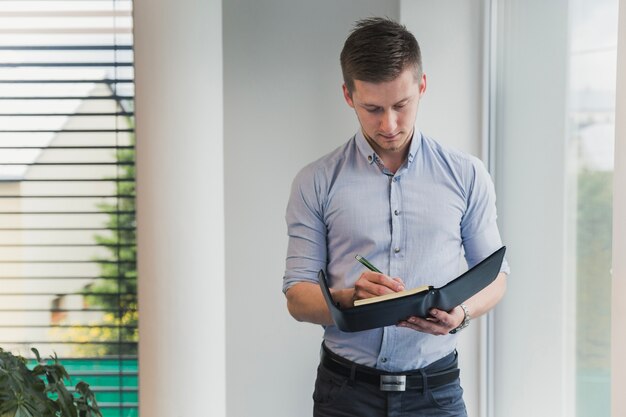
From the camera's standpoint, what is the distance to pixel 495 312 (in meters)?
2.84

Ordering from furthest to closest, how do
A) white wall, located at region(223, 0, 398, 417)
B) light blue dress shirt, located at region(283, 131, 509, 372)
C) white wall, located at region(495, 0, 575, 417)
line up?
white wall, located at region(223, 0, 398, 417) → white wall, located at region(495, 0, 575, 417) → light blue dress shirt, located at region(283, 131, 509, 372)

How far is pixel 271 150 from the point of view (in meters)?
3.11

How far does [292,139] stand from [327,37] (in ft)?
1.26

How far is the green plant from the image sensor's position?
201cm

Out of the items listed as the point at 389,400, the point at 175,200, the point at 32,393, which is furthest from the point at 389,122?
the point at 32,393

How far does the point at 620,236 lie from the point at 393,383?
2.14 ft

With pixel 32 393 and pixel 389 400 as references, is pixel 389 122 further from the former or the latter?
pixel 32 393

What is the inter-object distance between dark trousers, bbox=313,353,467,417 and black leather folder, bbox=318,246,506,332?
1.05 feet

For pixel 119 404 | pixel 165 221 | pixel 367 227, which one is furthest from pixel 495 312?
pixel 119 404

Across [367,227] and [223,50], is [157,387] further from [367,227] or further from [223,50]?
[223,50]

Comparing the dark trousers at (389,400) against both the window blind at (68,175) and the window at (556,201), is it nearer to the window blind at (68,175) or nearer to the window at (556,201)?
the window at (556,201)

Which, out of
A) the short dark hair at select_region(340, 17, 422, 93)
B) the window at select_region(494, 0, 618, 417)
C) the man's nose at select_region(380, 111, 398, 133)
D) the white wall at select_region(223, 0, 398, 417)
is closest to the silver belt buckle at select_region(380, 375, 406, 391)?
the window at select_region(494, 0, 618, 417)

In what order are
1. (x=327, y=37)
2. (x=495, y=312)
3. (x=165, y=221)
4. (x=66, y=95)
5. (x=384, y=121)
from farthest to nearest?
(x=66, y=95) → (x=327, y=37) → (x=495, y=312) → (x=165, y=221) → (x=384, y=121)

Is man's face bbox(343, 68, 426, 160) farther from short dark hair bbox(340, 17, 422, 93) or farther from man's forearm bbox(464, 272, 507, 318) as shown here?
man's forearm bbox(464, 272, 507, 318)
